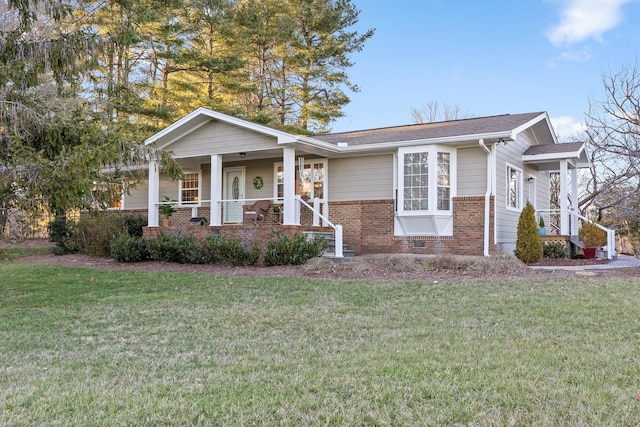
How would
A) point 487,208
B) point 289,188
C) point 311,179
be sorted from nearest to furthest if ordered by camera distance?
1. point 487,208
2. point 289,188
3. point 311,179

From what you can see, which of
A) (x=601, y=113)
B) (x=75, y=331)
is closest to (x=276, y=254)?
(x=75, y=331)

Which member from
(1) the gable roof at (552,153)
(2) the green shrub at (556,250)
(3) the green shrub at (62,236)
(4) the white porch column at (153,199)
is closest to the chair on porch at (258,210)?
(4) the white porch column at (153,199)

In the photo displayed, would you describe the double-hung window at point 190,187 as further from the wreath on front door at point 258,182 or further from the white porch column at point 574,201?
the white porch column at point 574,201

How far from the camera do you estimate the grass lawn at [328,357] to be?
9.78ft

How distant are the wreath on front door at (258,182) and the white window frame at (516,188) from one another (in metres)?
7.03

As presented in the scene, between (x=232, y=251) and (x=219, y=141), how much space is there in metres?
3.39

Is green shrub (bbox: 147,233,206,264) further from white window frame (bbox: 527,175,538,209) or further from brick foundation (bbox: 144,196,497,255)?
white window frame (bbox: 527,175,538,209)

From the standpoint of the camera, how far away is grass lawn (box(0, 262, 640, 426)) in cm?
298

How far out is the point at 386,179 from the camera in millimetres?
13562

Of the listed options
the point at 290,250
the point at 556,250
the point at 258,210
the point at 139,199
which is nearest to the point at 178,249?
the point at 258,210

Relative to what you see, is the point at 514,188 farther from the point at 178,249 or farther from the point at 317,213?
the point at 178,249

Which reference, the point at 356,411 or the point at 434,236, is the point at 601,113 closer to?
the point at 434,236

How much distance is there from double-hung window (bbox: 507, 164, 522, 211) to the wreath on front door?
23.3 feet

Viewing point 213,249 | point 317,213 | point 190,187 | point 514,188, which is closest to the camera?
point 213,249
